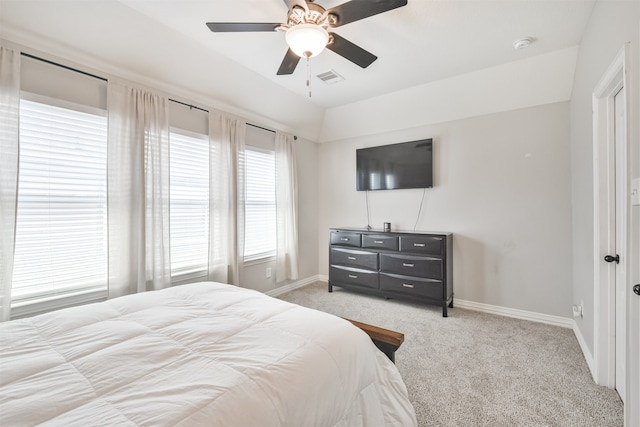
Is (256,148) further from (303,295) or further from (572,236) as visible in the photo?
(572,236)

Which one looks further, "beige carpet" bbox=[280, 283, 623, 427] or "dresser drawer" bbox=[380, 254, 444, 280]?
"dresser drawer" bbox=[380, 254, 444, 280]

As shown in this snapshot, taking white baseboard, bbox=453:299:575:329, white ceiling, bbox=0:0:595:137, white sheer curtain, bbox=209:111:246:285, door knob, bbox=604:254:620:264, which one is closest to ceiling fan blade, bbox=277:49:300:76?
white ceiling, bbox=0:0:595:137

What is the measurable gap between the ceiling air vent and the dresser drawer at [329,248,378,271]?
2233 millimetres

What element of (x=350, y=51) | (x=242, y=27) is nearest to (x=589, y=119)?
(x=350, y=51)

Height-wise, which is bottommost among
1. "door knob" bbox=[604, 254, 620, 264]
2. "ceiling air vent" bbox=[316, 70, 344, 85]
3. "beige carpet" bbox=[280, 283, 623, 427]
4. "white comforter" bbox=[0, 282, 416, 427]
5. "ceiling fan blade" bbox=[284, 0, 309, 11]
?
"beige carpet" bbox=[280, 283, 623, 427]

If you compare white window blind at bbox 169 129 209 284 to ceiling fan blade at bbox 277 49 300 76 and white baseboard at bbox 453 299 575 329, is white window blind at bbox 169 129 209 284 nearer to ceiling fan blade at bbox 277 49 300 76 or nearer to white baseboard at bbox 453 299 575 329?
ceiling fan blade at bbox 277 49 300 76

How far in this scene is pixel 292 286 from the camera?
4.28 metres

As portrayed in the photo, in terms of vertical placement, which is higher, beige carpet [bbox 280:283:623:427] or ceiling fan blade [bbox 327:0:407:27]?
ceiling fan blade [bbox 327:0:407:27]

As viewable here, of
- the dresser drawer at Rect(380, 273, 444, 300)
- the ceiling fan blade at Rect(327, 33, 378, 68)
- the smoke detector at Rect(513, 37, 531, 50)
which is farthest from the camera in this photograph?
the dresser drawer at Rect(380, 273, 444, 300)

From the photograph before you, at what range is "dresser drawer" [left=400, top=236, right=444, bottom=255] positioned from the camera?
3219mm

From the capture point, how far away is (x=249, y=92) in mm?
3311

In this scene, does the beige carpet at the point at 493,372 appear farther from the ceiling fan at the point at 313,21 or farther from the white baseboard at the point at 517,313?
the ceiling fan at the point at 313,21

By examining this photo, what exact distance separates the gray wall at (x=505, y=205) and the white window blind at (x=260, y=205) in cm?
184

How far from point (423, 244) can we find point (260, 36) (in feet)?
9.18
